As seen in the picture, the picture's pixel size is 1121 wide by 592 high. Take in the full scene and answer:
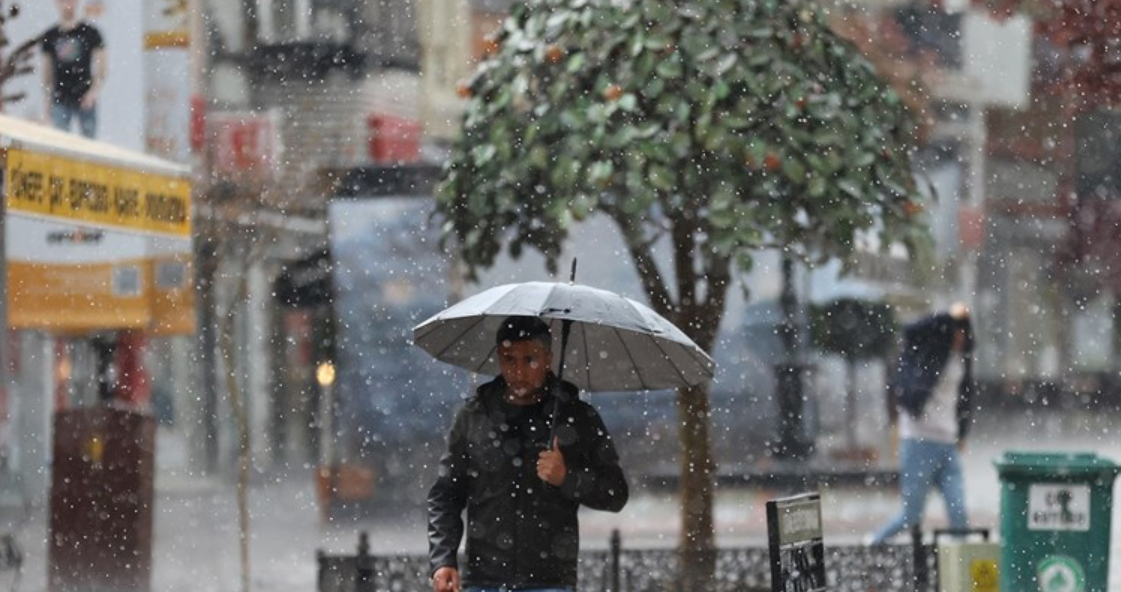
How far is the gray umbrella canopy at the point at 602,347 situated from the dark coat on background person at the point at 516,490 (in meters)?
0.48

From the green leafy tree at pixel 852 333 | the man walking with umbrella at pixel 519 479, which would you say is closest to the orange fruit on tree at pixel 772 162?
the man walking with umbrella at pixel 519 479

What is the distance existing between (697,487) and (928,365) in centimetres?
184

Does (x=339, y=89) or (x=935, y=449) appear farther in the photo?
(x=339, y=89)

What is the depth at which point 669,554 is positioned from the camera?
39.2 feet

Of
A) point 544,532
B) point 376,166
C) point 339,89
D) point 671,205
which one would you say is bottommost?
point 544,532

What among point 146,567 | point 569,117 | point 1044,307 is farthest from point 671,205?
point 1044,307

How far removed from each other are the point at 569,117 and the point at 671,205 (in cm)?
67

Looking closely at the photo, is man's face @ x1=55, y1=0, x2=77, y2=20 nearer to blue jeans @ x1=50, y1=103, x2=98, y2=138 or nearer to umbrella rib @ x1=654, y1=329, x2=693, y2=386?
blue jeans @ x1=50, y1=103, x2=98, y2=138

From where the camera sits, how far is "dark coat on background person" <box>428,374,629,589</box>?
21.8 ft

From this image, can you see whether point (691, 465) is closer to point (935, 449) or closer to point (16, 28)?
point (935, 449)

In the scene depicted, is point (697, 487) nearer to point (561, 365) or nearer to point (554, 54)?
point (554, 54)

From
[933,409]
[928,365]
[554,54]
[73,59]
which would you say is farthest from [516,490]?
[73,59]

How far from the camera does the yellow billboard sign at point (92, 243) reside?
10.7 m

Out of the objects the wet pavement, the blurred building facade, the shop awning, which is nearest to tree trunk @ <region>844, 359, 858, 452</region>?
the wet pavement
